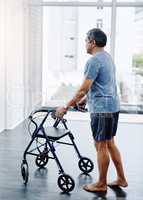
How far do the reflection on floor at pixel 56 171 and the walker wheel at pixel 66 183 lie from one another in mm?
48

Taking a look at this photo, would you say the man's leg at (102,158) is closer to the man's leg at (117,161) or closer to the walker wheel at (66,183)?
the man's leg at (117,161)

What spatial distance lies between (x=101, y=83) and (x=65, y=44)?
12.5 ft

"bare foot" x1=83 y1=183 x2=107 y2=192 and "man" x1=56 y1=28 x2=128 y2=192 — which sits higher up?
"man" x1=56 y1=28 x2=128 y2=192

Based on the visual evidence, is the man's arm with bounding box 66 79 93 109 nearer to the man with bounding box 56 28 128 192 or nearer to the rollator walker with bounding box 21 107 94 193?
the man with bounding box 56 28 128 192

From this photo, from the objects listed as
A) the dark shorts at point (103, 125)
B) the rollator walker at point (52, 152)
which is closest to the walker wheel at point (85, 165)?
the rollator walker at point (52, 152)

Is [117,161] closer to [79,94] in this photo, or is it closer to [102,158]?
[102,158]

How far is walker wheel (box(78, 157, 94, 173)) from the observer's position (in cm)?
371

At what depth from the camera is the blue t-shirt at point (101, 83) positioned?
299cm

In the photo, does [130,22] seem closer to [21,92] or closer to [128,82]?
[128,82]

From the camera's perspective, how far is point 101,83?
3047 mm

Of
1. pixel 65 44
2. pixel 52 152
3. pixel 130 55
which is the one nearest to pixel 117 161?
pixel 52 152

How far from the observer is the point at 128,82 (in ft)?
22.0

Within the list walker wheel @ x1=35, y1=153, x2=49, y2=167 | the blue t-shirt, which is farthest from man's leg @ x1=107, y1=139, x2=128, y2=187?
walker wheel @ x1=35, y1=153, x2=49, y2=167

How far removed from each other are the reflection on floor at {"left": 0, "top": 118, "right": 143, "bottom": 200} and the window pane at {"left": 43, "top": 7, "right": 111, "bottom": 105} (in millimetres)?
1674
